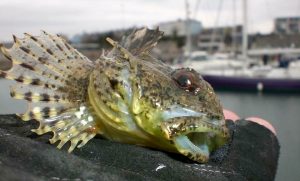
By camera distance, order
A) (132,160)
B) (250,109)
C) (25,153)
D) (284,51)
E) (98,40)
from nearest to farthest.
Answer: (25,153) → (132,160) → (250,109) → (284,51) → (98,40)

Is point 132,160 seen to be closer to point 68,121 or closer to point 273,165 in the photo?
point 68,121

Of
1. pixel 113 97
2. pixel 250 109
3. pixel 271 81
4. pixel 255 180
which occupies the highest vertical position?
pixel 271 81

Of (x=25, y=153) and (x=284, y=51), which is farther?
(x=284, y=51)

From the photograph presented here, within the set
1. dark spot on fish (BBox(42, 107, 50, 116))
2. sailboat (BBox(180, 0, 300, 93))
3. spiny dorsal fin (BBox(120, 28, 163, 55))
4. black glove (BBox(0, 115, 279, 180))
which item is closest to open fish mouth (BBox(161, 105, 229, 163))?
black glove (BBox(0, 115, 279, 180))

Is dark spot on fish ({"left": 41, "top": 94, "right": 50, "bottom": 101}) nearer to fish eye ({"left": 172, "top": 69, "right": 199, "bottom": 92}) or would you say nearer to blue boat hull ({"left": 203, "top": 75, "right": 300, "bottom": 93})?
fish eye ({"left": 172, "top": 69, "right": 199, "bottom": 92})

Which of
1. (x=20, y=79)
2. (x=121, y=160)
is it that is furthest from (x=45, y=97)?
(x=121, y=160)

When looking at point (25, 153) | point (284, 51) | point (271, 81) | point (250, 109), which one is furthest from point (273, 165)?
point (284, 51)

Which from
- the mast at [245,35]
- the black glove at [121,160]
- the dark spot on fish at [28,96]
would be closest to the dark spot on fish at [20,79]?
the dark spot on fish at [28,96]
